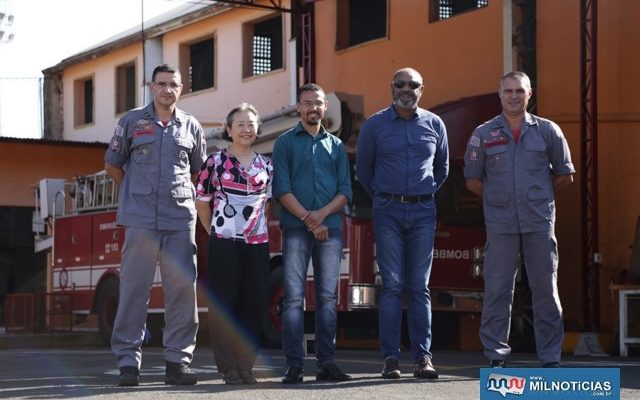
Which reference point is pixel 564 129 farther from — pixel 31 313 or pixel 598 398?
pixel 598 398

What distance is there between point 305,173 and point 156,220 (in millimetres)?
1053

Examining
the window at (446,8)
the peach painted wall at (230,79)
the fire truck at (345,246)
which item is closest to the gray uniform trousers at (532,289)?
the fire truck at (345,246)

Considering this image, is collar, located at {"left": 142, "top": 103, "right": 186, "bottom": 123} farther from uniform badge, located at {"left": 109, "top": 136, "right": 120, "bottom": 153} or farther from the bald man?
the bald man

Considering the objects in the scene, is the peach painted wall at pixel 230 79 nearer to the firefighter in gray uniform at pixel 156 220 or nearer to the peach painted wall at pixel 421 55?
the peach painted wall at pixel 421 55

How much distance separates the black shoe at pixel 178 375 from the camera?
8.82m

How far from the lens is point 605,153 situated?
19531 mm

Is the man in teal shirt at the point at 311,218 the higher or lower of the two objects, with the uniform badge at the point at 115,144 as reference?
lower

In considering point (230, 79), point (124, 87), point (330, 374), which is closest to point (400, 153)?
point (330, 374)

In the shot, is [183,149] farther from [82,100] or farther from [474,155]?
[82,100]

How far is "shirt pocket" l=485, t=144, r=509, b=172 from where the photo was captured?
9195 mm

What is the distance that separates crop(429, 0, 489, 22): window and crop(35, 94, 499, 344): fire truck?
2896 mm

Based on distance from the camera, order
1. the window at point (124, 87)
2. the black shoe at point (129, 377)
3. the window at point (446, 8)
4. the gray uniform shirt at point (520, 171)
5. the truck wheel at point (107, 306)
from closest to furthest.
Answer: the black shoe at point (129, 377) < the gray uniform shirt at point (520, 171) < the truck wheel at point (107, 306) < the window at point (446, 8) < the window at point (124, 87)

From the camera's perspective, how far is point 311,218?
30.0 feet

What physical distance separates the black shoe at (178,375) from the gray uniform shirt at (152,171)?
0.89 m
